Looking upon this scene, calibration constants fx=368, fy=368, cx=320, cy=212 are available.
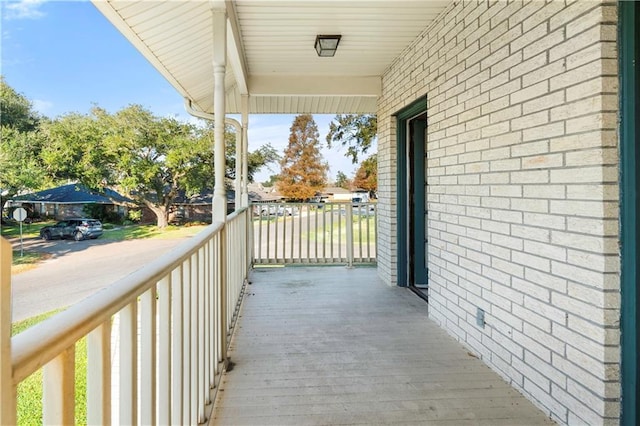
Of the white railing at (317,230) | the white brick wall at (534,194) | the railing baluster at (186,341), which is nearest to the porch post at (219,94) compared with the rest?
the railing baluster at (186,341)

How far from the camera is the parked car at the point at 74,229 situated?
64.3 inches

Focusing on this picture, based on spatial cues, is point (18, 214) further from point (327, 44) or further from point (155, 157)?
point (155, 157)

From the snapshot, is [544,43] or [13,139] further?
[544,43]

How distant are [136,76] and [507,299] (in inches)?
163

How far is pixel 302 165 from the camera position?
772 inches

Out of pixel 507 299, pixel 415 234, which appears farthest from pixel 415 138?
pixel 507 299

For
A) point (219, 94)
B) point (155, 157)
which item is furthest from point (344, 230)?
point (155, 157)

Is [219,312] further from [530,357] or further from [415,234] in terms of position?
[415,234]

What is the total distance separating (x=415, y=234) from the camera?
14.2ft

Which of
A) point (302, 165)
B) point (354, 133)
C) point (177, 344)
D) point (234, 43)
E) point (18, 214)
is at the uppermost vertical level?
point (354, 133)

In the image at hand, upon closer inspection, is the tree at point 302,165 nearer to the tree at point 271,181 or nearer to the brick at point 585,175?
the tree at point 271,181

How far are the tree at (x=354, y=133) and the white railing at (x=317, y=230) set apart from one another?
7310 mm

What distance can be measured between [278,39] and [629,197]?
3.10 meters

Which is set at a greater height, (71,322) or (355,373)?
(71,322)
